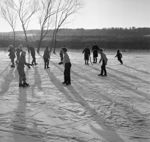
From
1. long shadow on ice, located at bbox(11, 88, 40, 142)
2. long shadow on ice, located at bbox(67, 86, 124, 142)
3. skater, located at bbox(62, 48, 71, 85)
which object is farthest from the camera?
skater, located at bbox(62, 48, 71, 85)

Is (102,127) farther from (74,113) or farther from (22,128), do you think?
(22,128)

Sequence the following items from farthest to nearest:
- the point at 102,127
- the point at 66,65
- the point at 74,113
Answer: the point at 66,65 < the point at 74,113 < the point at 102,127

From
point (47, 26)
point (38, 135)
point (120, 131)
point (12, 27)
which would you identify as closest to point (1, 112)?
point (38, 135)

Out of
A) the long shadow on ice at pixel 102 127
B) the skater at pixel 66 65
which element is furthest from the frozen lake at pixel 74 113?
the skater at pixel 66 65

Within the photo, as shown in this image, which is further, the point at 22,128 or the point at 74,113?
the point at 74,113

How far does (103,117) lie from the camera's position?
6.05m

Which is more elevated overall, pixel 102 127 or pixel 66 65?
pixel 66 65

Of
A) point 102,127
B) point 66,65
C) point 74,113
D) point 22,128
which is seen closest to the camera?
point 22,128

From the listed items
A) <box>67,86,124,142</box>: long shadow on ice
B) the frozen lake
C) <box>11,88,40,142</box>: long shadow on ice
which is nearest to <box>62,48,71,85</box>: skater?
the frozen lake

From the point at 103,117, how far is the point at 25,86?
4701 mm

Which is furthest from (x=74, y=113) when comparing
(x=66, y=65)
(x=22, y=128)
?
(x=66, y=65)

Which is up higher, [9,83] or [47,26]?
[47,26]

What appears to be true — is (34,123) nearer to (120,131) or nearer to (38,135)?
(38,135)

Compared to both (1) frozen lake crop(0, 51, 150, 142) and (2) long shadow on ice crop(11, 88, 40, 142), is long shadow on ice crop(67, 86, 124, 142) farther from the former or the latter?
(2) long shadow on ice crop(11, 88, 40, 142)
